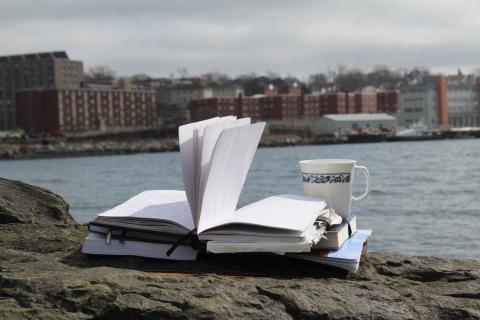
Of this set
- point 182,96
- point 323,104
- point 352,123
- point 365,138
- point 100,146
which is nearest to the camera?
point 100,146

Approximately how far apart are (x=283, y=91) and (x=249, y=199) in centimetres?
12316

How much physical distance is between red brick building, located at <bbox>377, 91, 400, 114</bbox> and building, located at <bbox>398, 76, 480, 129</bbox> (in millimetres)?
5106

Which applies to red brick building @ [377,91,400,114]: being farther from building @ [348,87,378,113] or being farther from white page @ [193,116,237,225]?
white page @ [193,116,237,225]

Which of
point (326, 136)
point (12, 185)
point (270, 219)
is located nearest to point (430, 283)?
point (270, 219)

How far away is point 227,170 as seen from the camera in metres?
2.48

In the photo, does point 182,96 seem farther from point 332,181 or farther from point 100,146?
point 332,181

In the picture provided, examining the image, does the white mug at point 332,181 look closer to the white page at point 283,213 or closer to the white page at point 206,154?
the white page at point 283,213

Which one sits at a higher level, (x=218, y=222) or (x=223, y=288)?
(x=218, y=222)

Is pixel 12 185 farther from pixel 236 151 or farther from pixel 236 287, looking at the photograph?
pixel 236 287

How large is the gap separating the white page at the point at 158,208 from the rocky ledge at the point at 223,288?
14 cm

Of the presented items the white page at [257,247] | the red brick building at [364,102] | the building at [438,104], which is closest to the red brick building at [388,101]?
the red brick building at [364,102]

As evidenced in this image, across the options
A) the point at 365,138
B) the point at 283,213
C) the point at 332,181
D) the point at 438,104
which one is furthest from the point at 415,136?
the point at 283,213

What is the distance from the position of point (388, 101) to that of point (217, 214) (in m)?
149

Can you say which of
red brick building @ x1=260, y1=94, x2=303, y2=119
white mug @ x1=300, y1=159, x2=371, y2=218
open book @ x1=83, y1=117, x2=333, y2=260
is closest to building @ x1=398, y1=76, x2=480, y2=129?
red brick building @ x1=260, y1=94, x2=303, y2=119
